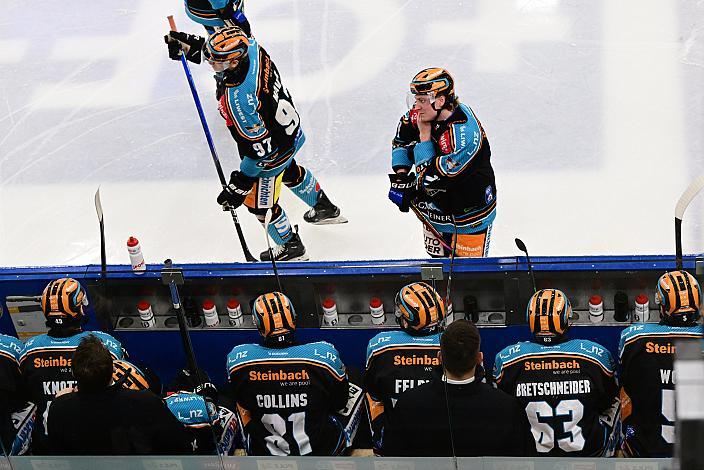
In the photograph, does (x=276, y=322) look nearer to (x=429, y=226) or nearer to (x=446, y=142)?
(x=446, y=142)

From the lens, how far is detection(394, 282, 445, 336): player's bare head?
3.27 m

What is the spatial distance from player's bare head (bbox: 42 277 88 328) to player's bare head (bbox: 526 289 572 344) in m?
1.54

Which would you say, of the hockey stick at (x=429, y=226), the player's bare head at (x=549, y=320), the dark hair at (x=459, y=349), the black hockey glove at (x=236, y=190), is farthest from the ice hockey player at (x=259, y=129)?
the dark hair at (x=459, y=349)

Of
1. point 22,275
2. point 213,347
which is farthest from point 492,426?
point 22,275

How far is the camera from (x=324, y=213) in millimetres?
5379

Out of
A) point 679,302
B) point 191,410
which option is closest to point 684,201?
point 679,302

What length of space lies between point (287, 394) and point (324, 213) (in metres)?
2.32

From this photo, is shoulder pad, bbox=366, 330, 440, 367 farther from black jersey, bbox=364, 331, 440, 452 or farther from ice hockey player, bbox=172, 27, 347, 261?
ice hockey player, bbox=172, 27, 347, 261

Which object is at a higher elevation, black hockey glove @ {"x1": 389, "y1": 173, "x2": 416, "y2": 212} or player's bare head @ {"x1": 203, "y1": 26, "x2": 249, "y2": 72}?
player's bare head @ {"x1": 203, "y1": 26, "x2": 249, "y2": 72}

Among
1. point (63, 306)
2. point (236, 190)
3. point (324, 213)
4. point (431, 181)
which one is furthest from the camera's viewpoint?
point (324, 213)

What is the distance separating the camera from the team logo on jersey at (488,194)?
4.30m

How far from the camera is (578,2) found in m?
6.65

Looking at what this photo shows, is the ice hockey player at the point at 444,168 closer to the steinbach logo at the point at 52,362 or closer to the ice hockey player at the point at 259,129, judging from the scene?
the ice hockey player at the point at 259,129

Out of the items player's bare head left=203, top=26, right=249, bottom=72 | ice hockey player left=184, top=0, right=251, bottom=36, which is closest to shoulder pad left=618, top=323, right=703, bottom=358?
player's bare head left=203, top=26, right=249, bottom=72
